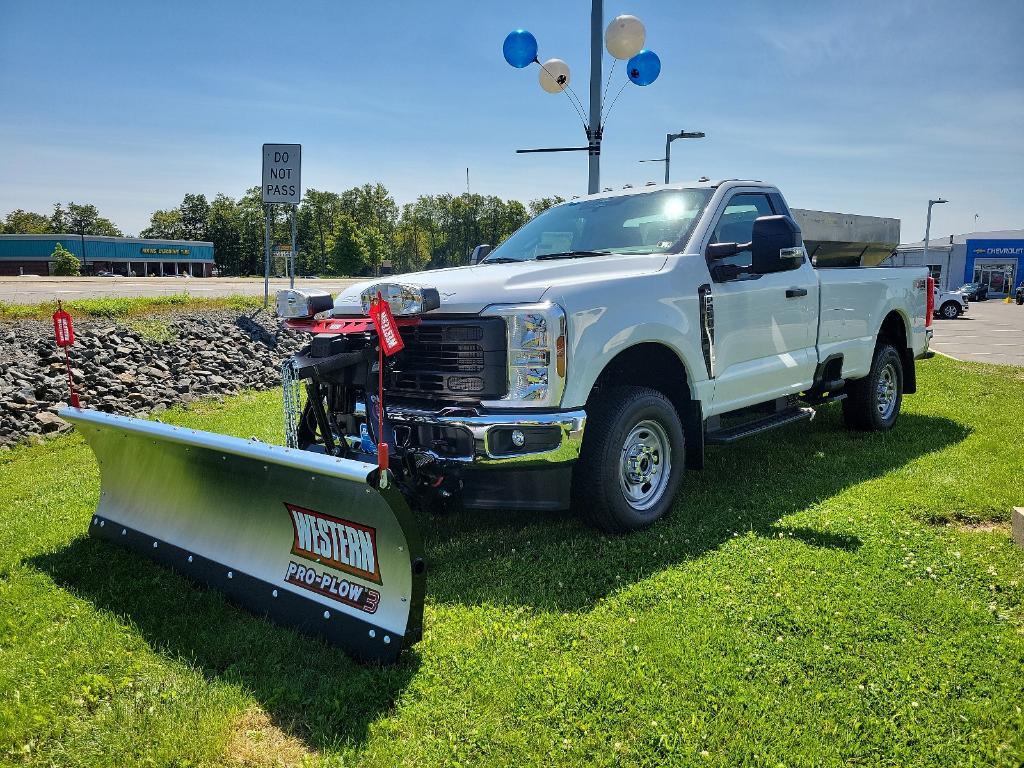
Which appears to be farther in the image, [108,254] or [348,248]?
[108,254]

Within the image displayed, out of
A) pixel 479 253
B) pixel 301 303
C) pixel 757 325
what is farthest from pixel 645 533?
pixel 479 253

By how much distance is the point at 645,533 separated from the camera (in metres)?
4.41

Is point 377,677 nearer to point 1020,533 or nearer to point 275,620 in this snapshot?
point 275,620

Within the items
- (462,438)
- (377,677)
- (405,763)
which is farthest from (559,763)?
(462,438)

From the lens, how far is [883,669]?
296cm

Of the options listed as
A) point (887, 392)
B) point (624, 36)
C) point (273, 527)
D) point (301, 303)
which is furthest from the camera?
point (624, 36)

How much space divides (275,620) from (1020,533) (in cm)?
394

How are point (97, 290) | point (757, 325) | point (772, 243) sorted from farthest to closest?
point (97, 290)
point (757, 325)
point (772, 243)

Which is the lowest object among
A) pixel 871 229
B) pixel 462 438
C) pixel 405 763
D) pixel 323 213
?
pixel 405 763

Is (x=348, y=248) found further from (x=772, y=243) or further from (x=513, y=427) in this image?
(x=513, y=427)

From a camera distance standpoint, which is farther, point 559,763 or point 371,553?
point 371,553

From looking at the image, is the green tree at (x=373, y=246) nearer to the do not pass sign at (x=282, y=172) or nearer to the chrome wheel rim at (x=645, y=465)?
the do not pass sign at (x=282, y=172)

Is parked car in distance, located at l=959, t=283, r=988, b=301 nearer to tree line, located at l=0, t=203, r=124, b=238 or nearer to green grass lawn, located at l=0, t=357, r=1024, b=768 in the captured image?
green grass lawn, located at l=0, t=357, r=1024, b=768

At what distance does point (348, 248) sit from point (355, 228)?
2646mm
